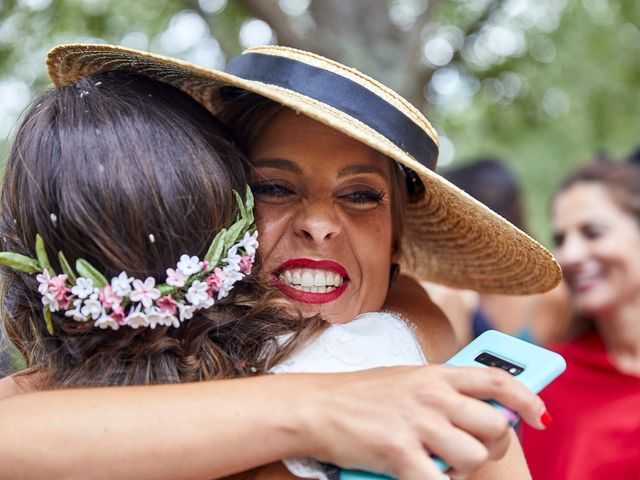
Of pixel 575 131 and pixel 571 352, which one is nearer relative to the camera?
pixel 571 352

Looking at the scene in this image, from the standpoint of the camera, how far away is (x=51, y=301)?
59.0 inches

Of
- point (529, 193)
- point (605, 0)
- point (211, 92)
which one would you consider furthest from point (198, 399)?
point (529, 193)

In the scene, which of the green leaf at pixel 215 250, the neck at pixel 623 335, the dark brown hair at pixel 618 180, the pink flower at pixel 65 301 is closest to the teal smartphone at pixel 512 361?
the green leaf at pixel 215 250

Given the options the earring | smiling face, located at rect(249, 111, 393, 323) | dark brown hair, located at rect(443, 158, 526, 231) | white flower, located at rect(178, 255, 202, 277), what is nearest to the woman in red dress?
dark brown hair, located at rect(443, 158, 526, 231)

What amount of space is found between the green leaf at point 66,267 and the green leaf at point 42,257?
0.09ft

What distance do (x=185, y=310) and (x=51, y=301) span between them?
26 centimetres

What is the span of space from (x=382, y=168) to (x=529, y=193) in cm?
944

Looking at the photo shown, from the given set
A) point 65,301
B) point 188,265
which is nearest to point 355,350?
point 188,265

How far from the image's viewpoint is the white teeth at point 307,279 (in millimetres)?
1830

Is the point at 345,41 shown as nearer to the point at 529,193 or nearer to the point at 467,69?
the point at 467,69

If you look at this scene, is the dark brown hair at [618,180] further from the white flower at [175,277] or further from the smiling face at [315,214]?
the white flower at [175,277]

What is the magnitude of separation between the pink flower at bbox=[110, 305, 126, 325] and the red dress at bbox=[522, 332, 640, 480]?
269cm

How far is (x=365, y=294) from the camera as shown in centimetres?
192

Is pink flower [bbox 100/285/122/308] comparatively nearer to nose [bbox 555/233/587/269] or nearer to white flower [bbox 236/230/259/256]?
white flower [bbox 236/230/259/256]
